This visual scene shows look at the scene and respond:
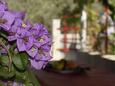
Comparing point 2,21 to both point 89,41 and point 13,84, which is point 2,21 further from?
point 89,41

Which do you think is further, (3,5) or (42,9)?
(42,9)

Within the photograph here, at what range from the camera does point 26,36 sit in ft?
2.68

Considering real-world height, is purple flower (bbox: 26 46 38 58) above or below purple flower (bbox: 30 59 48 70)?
above

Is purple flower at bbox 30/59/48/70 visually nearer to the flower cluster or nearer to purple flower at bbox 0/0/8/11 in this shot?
the flower cluster

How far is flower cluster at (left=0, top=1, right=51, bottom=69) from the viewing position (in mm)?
812

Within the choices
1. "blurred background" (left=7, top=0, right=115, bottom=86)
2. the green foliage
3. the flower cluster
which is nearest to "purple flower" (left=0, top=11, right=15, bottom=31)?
the flower cluster

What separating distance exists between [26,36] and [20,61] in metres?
0.05

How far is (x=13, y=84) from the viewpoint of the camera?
83 centimetres

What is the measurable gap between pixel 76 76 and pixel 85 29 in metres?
5.39

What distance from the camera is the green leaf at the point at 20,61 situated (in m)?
0.80

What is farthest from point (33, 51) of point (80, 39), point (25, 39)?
point (80, 39)

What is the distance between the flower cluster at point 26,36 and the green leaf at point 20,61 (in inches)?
0.4

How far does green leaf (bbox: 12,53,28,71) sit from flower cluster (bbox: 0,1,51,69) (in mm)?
11

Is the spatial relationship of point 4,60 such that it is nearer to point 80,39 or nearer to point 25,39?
point 25,39
